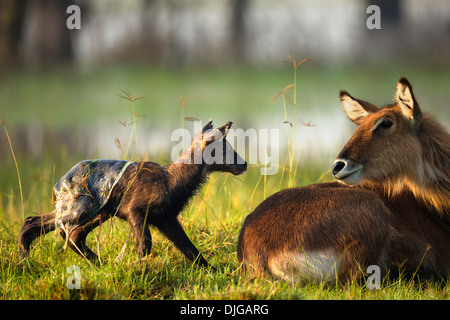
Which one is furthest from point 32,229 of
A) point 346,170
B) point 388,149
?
point 388,149

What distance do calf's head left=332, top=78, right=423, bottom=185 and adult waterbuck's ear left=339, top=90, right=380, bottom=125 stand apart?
13.1 inches

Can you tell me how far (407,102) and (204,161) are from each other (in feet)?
4.75

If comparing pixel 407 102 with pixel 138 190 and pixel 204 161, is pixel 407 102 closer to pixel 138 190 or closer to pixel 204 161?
pixel 204 161

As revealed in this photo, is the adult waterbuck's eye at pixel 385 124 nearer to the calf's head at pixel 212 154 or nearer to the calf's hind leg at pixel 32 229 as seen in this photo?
the calf's head at pixel 212 154

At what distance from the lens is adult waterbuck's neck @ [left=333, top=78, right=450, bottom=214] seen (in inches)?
168

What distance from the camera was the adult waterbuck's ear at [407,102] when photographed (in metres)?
4.19

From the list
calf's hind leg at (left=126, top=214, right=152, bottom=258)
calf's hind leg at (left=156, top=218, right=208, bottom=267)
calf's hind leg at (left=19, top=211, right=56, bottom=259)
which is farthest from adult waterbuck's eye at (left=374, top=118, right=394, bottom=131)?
calf's hind leg at (left=19, top=211, right=56, bottom=259)

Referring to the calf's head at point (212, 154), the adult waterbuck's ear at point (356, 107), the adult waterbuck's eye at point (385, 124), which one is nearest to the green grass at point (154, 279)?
the calf's head at point (212, 154)

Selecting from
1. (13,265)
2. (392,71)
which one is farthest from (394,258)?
(392,71)

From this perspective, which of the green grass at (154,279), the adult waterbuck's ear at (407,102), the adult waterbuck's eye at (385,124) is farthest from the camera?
the adult waterbuck's eye at (385,124)

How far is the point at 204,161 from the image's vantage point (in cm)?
412

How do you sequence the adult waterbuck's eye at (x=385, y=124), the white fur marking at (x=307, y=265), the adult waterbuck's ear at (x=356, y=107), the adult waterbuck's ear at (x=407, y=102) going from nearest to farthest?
the white fur marking at (x=307, y=265)
the adult waterbuck's ear at (x=407, y=102)
the adult waterbuck's eye at (x=385, y=124)
the adult waterbuck's ear at (x=356, y=107)

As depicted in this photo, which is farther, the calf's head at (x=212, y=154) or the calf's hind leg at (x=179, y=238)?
the calf's hind leg at (x=179, y=238)

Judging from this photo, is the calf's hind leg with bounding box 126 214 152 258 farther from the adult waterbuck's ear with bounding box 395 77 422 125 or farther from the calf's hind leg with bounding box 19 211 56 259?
the adult waterbuck's ear with bounding box 395 77 422 125
